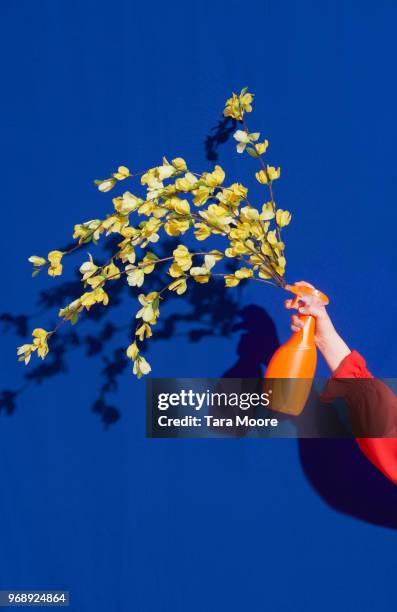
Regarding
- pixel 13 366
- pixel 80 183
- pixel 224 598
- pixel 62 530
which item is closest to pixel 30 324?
pixel 13 366

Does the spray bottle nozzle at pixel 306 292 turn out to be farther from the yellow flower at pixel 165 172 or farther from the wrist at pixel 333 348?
the yellow flower at pixel 165 172

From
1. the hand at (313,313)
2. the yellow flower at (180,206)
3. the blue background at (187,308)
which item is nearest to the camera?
the yellow flower at (180,206)

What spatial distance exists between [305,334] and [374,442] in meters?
0.23

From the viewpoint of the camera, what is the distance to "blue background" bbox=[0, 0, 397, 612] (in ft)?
4.74

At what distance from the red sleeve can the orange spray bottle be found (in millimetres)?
63

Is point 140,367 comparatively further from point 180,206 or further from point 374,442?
point 374,442

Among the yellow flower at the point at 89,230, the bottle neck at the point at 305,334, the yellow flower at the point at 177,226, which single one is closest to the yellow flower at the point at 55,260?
the yellow flower at the point at 89,230

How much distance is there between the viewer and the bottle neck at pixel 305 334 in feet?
3.82

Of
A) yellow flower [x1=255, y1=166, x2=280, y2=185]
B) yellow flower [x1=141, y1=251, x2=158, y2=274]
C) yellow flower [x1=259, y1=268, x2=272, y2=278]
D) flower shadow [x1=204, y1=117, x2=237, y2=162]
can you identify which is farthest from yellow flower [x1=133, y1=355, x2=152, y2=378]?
flower shadow [x1=204, y1=117, x2=237, y2=162]

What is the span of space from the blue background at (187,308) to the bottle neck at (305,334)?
290 mm

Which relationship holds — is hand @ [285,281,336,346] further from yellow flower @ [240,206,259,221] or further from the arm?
yellow flower @ [240,206,259,221]

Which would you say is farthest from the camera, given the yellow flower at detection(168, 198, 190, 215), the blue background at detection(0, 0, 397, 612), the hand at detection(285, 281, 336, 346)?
the blue background at detection(0, 0, 397, 612)

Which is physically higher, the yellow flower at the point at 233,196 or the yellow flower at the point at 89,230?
the yellow flower at the point at 233,196

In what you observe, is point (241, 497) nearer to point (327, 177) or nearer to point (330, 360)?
point (330, 360)
